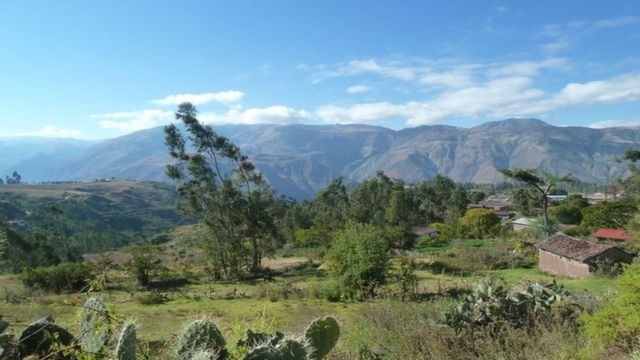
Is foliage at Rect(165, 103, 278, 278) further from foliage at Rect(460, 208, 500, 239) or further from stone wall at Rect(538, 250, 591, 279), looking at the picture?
foliage at Rect(460, 208, 500, 239)

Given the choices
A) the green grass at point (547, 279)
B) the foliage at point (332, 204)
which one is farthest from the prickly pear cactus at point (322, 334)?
the foliage at point (332, 204)

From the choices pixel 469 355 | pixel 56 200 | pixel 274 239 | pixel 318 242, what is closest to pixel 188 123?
pixel 274 239

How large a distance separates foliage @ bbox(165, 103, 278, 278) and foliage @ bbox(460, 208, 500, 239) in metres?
27.2

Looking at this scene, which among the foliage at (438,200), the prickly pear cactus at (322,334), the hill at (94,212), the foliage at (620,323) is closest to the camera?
the prickly pear cactus at (322,334)

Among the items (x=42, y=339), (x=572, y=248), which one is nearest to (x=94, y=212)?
(x=572, y=248)

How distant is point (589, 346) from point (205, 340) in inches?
165

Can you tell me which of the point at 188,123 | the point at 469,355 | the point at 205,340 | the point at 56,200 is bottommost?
the point at 56,200

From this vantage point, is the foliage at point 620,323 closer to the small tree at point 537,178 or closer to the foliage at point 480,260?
the foliage at point 480,260

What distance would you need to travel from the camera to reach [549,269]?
3159 cm

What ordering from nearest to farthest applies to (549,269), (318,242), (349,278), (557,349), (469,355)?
(557,349) < (469,355) < (349,278) < (549,269) < (318,242)

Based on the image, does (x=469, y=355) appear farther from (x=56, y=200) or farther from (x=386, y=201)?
(x=56, y=200)

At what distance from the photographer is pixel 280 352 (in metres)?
4.28

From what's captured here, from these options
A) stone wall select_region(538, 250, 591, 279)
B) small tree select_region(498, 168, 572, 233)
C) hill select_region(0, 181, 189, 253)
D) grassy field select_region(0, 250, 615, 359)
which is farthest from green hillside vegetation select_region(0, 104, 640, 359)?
hill select_region(0, 181, 189, 253)

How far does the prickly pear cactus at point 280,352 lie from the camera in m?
4.23
